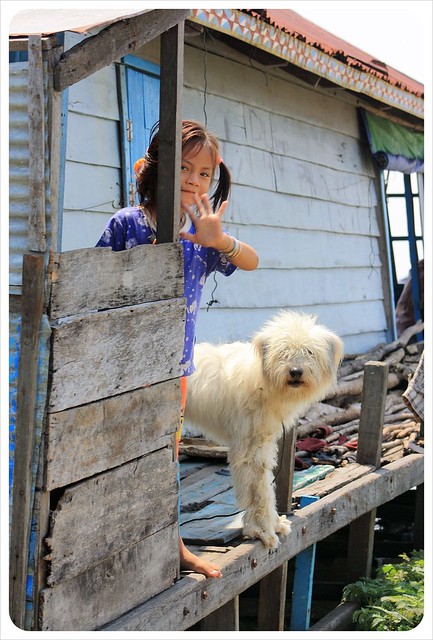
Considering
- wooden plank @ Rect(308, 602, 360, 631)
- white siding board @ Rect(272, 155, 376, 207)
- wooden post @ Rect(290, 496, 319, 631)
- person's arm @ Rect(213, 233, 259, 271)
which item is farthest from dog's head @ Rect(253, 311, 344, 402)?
white siding board @ Rect(272, 155, 376, 207)

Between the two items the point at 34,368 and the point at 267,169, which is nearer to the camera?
the point at 34,368

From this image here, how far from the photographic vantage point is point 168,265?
3.39 meters

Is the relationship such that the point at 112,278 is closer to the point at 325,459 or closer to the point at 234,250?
the point at 234,250

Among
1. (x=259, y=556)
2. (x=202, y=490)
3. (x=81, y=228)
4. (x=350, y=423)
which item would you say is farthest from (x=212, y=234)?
(x=350, y=423)

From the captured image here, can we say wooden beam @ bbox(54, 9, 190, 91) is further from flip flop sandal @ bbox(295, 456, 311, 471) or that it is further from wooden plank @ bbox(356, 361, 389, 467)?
flip flop sandal @ bbox(295, 456, 311, 471)

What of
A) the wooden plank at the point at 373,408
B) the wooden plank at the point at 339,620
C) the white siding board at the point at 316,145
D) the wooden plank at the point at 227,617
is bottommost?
the wooden plank at the point at 339,620

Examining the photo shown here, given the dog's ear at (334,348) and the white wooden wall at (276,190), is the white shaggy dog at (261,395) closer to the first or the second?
the dog's ear at (334,348)

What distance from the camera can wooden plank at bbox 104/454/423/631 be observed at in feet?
11.2

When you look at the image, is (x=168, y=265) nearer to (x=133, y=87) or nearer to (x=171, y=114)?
(x=171, y=114)

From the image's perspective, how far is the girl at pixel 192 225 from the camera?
137 inches

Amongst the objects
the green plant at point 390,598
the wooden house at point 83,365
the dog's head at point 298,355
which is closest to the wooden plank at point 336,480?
the green plant at point 390,598

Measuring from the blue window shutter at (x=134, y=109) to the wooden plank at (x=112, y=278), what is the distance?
2782 mm

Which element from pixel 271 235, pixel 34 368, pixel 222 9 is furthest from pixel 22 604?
pixel 271 235

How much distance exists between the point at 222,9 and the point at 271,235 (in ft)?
8.61
